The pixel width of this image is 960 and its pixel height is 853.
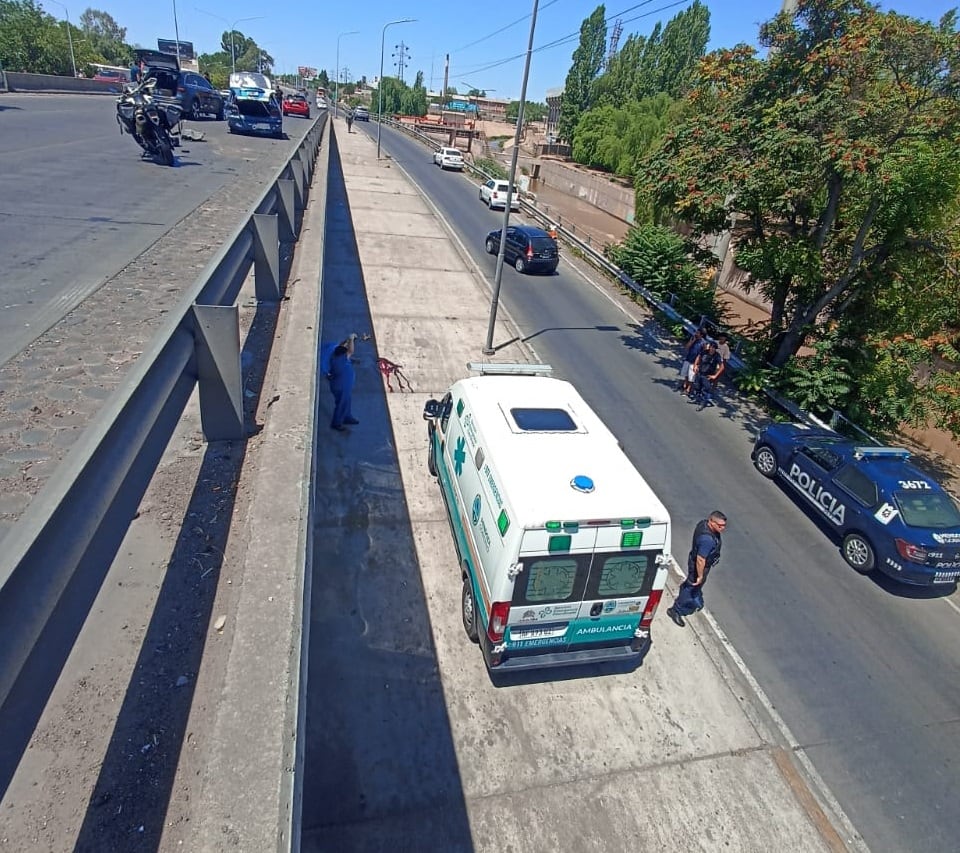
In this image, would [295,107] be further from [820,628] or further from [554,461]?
[820,628]

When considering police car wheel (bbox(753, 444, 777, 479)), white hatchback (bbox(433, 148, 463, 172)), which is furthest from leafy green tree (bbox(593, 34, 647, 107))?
police car wheel (bbox(753, 444, 777, 479))

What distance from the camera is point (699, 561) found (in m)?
7.64

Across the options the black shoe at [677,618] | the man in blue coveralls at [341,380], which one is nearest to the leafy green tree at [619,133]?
the man in blue coveralls at [341,380]

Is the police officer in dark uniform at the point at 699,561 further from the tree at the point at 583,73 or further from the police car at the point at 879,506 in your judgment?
the tree at the point at 583,73

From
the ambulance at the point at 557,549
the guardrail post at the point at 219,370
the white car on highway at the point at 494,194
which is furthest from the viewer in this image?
the white car on highway at the point at 494,194

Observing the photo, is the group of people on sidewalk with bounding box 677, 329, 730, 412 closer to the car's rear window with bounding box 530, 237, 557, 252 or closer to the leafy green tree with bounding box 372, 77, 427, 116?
the car's rear window with bounding box 530, 237, 557, 252

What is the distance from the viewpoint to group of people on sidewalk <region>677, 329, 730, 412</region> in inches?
578

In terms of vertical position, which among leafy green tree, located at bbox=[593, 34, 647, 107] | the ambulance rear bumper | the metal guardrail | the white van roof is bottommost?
the ambulance rear bumper

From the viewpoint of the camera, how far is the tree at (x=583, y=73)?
87.3 metres

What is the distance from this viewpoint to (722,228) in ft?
52.0

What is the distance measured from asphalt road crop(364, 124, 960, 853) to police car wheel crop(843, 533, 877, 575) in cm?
15

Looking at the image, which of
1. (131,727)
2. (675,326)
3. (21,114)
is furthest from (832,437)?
(21,114)

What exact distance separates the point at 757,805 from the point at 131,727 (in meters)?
5.80

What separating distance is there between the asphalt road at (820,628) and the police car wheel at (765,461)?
0.65 ft
